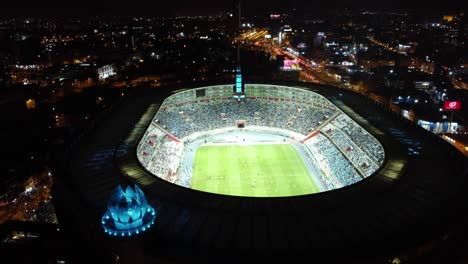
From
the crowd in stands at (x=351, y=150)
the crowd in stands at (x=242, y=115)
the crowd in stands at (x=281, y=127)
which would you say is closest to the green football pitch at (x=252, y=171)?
the crowd in stands at (x=281, y=127)

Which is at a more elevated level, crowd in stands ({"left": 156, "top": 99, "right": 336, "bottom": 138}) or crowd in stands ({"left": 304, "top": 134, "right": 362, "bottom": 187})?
crowd in stands ({"left": 156, "top": 99, "right": 336, "bottom": 138})

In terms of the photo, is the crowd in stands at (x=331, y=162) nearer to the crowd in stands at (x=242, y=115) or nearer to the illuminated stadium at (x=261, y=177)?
the illuminated stadium at (x=261, y=177)

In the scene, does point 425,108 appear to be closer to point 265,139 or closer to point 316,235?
point 265,139

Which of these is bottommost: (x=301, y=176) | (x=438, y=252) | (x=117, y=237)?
(x=301, y=176)

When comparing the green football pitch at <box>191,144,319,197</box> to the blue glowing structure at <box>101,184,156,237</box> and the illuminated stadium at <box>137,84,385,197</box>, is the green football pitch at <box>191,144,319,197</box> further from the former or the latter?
the blue glowing structure at <box>101,184,156,237</box>

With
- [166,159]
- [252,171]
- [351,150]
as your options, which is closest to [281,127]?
[252,171]

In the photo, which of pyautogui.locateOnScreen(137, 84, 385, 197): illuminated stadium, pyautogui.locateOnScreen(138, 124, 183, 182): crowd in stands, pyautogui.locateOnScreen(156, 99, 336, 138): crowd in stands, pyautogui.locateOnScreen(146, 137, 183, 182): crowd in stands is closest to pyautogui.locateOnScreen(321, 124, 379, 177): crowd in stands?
pyautogui.locateOnScreen(137, 84, 385, 197): illuminated stadium

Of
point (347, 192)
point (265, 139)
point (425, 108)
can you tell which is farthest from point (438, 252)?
point (425, 108)

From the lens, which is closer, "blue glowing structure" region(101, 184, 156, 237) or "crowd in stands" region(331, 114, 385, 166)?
"blue glowing structure" region(101, 184, 156, 237)
